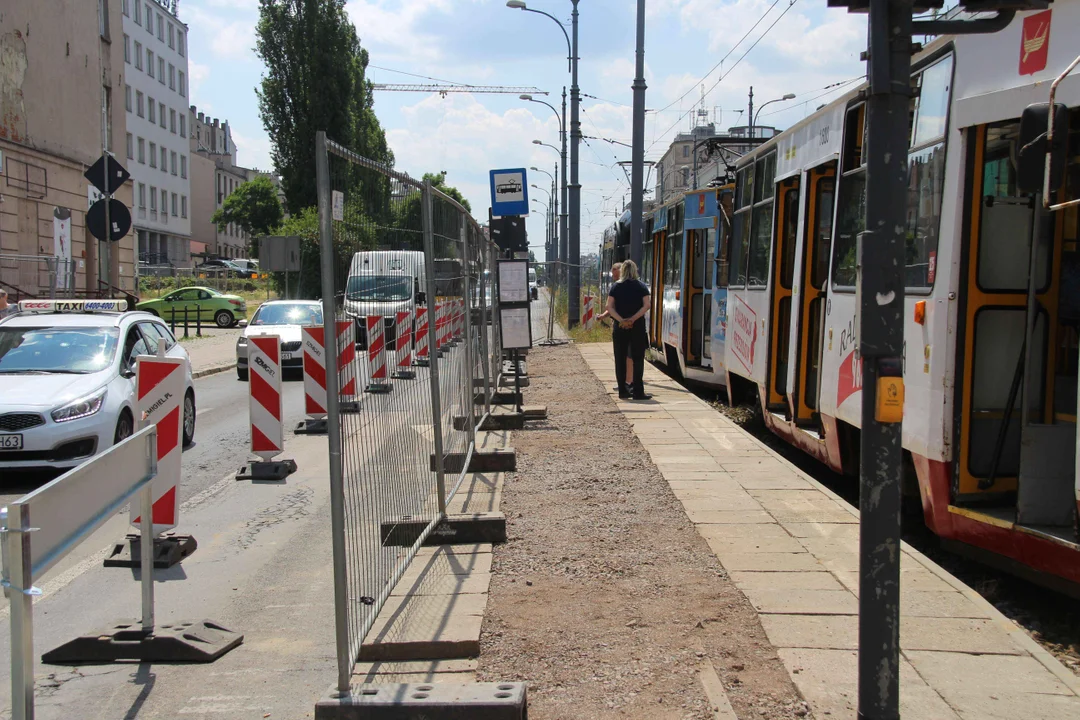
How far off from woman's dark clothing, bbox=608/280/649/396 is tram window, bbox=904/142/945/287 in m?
7.42

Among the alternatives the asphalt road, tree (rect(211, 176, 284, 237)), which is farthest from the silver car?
tree (rect(211, 176, 284, 237))

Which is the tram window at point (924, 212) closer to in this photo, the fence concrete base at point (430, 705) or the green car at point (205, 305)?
the fence concrete base at point (430, 705)

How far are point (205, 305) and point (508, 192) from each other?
2626 cm

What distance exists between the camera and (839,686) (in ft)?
14.0

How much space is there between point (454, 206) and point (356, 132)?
4772 cm

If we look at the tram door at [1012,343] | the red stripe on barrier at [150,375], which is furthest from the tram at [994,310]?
the red stripe on barrier at [150,375]

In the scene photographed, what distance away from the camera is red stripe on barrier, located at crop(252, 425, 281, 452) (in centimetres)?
1005

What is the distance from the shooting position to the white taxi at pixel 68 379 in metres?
9.45

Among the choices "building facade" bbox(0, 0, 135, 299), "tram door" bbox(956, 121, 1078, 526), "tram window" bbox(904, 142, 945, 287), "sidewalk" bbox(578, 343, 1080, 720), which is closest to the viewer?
"sidewalk" bbox(578, 343, 1080, 720)

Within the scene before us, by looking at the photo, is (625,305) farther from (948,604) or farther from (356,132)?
(356,132)

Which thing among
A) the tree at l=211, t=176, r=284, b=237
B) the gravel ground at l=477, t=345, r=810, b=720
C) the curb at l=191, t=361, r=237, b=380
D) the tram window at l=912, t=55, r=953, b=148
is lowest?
the curb at l=191, t=361, r=237, b=380

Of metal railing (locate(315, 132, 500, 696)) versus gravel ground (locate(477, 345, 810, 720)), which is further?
gravel ground (locate(477, 345, 810, 720))

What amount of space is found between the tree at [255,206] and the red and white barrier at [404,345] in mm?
79402

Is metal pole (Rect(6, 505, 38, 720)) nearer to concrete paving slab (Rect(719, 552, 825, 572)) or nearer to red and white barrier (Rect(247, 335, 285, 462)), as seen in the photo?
concrete paving slab (Rect(719, 552, 825, 572))
